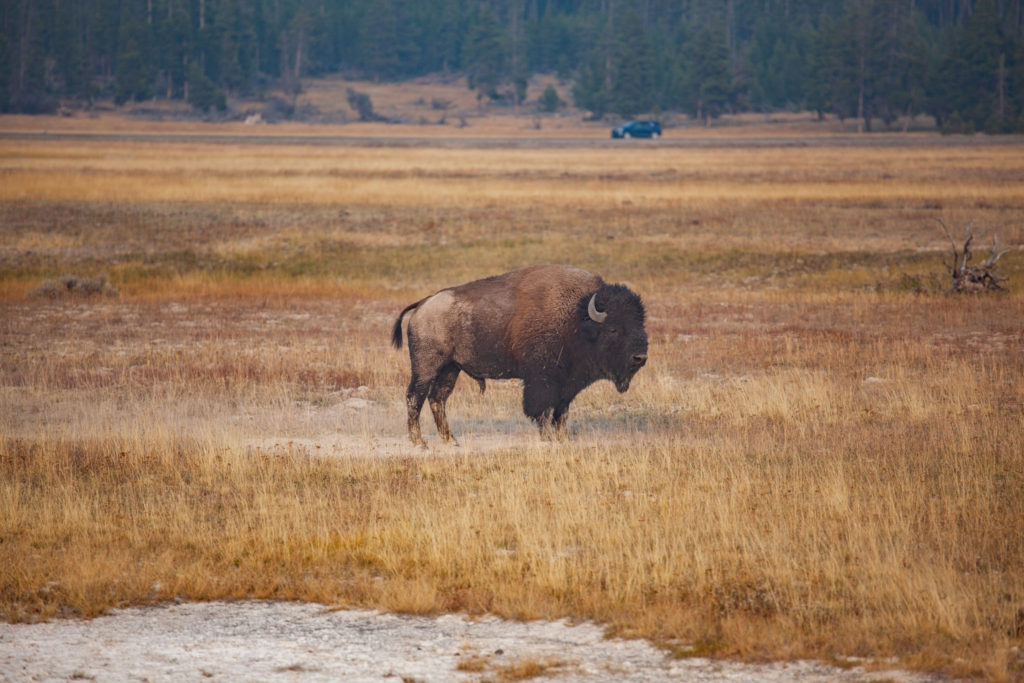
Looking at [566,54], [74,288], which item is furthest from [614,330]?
[566,54]

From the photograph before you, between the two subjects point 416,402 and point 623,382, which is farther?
point 416,402

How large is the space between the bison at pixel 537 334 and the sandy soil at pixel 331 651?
4.61m

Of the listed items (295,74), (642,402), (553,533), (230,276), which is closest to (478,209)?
(230,276)

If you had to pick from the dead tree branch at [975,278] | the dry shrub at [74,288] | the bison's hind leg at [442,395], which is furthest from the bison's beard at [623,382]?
the dry shrub at [74,288]

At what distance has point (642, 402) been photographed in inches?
543

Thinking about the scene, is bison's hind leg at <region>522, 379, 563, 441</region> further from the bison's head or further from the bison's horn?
the bison's horn

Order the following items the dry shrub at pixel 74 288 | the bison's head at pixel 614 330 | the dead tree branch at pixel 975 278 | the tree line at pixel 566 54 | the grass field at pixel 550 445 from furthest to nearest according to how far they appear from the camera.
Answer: the tree line at pixel 566 54 → the dry shrub at pixel 74 288 → the dead tree branch at pixel 975 278 → the bison's head at pixel 614 330 → the grass field at pixel 550 445

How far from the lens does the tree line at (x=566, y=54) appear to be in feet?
298

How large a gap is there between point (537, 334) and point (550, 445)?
1.14m

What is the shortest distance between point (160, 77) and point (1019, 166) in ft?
314

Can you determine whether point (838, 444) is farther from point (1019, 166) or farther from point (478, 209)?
point (1019, 166)

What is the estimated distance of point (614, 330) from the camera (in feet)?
36.6

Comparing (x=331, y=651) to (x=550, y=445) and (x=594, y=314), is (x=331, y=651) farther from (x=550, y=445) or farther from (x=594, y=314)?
(x=594, y=314)

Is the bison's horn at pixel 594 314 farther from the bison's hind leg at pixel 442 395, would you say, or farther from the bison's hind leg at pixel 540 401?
the bison's hind leg at pixel 442 395
